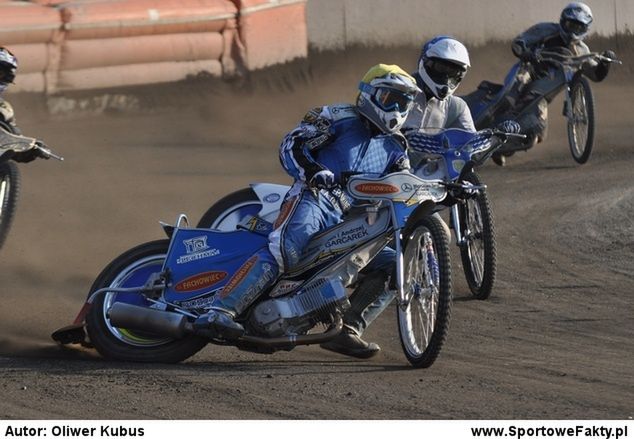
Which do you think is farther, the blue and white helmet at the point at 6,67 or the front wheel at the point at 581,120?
the front wheel at the point at 581,120

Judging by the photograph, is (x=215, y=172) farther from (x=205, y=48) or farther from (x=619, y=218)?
(x=619, y=218)

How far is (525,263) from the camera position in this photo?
11.5 metres

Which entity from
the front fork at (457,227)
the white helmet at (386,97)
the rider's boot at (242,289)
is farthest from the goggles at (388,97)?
the front fork at (457,227)

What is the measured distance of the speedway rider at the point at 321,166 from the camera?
8.06 metres

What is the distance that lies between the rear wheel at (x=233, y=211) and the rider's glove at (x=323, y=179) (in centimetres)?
171

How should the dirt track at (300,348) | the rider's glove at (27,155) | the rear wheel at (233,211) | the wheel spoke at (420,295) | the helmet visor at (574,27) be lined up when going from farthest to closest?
the helmet visor at (574,27) < the rider's glove at (27,155) < the rear wheel at (233,211) < the wheel spoke at (420,295) < the dirt track at (300,348)

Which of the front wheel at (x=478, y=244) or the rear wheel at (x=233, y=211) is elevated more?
the rear wheel at (x=233, y=211)

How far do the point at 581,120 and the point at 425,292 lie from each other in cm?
801

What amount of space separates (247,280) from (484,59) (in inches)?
481

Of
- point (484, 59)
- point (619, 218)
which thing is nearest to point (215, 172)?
point (619, 218)

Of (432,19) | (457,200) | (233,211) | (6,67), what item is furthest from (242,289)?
(432,19)

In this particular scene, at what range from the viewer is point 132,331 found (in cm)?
829

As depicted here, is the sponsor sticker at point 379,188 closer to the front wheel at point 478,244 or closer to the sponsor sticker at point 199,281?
the sponsor sticker at point 199,281

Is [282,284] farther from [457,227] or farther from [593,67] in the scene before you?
[593,67]
